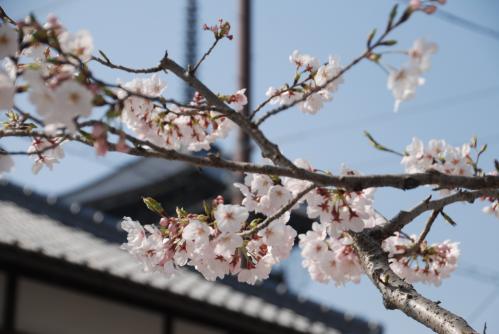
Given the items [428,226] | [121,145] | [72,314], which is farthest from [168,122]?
[72,314]

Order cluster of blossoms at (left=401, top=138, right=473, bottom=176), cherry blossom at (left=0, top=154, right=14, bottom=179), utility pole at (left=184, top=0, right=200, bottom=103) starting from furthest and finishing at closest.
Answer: utility pole at (left=184, top=0, right=200, bottom=103) → cluster of blossoms at (left=401, top=138, right=473, bottom=176) → cherry blossom at (left=0, top=154, right=14, bottom=179)

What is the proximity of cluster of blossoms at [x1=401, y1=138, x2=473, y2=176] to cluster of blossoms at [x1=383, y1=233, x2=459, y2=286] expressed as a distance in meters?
0.28

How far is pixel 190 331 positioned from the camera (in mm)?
8273

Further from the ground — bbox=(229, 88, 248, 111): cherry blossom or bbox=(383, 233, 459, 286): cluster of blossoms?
bbox=(229, 88, 248, 111): cherry blossom

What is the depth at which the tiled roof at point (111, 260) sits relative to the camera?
25.4ft

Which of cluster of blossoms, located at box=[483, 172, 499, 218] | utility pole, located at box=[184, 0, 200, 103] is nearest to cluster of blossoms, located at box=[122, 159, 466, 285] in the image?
cluster of blossoms, located at box=[483, 172, 499, 218]

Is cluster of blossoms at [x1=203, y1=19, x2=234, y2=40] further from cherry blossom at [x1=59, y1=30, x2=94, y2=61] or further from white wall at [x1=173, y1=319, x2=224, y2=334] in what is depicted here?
white wall at [x1=173, y1=319, x2=224, y2=334]

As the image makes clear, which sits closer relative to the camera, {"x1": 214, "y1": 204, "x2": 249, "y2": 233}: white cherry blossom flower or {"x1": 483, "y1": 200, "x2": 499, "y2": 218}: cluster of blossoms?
{"x1": 214, "y1": 204, "x2": 249, "y2": 233}: white cherry blossom flower

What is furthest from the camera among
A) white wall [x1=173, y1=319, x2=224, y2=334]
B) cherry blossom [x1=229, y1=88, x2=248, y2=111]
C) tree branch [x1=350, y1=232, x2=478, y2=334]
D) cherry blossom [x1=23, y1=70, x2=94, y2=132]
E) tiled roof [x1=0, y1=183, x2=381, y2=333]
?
white wall [x1=173, y1=319, x2=224, y2=334]

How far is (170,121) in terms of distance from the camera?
2.94 meters

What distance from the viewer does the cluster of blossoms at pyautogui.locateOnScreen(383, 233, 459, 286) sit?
3168mm

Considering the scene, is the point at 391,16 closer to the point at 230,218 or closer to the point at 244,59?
the point at 230,218

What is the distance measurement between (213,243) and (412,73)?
0.92 metres

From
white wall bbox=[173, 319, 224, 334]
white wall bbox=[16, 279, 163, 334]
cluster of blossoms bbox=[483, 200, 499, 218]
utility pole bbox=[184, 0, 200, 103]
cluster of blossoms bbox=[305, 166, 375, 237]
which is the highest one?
utility pole bbox=[184, 0, 200, 103]
